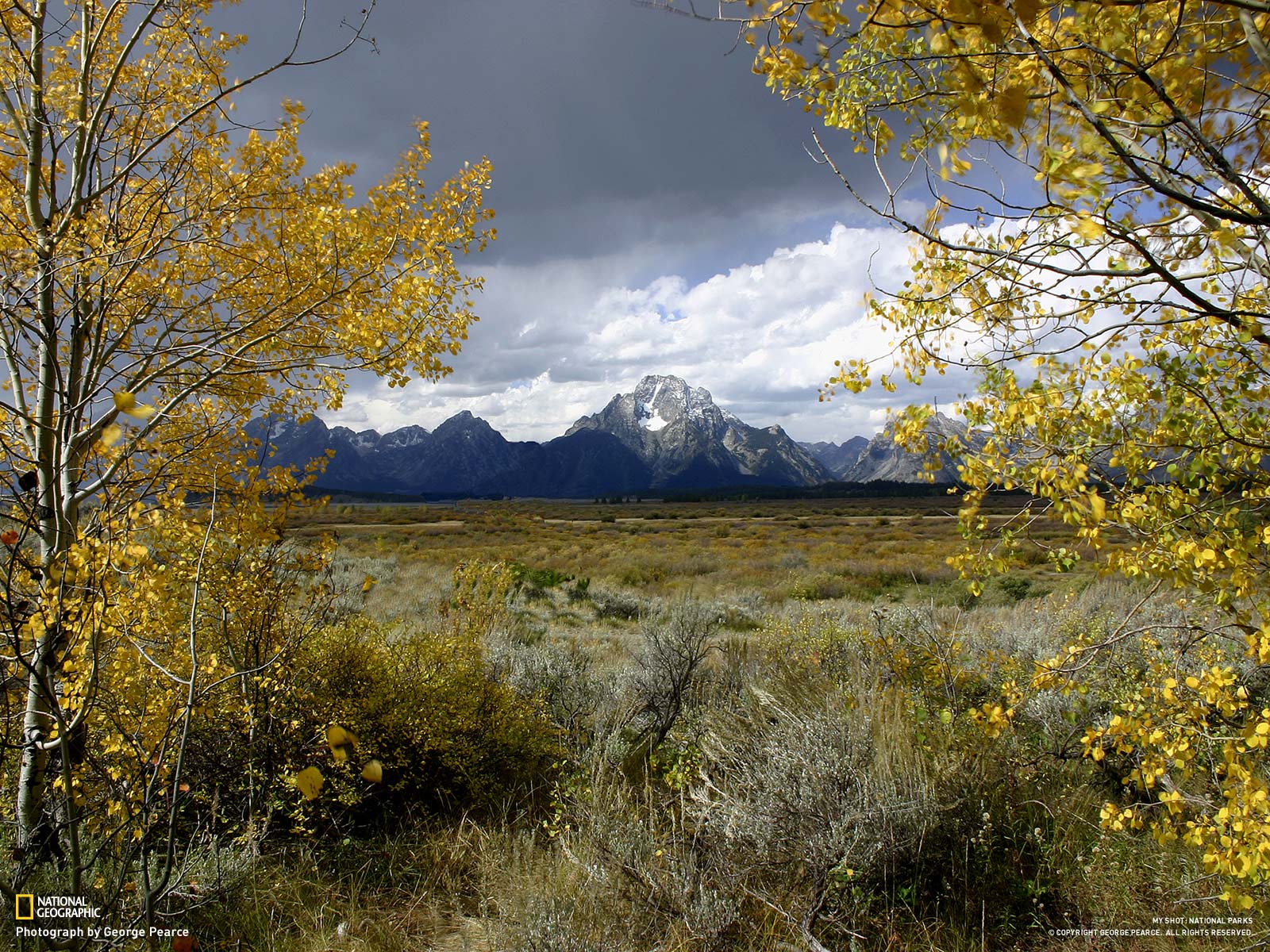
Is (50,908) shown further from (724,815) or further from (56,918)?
(724,815)

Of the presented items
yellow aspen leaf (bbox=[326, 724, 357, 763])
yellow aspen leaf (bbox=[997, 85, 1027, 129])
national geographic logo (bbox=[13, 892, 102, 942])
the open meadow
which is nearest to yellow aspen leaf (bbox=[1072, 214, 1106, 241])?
yellow aspen leaf (bbox=[997, 85, 1027, 129])

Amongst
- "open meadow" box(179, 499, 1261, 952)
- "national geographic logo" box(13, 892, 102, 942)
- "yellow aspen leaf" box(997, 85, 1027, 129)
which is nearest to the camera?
"yellow aspen leaf" box(997, 85, 1027, 129)

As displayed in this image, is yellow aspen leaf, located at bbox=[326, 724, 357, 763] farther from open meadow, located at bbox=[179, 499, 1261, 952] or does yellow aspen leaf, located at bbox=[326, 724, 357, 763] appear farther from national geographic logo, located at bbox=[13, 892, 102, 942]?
open meadow, located at bbox=[179, 499, 1261, 952]

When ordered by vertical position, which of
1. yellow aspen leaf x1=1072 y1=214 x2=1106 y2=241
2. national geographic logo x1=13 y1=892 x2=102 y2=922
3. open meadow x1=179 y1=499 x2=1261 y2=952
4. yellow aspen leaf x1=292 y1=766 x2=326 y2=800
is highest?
yellow aspen leaf x1=1072 y1=214 x2=1106 y2=241

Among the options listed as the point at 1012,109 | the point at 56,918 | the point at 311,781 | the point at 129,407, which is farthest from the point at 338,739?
the point at 56,918

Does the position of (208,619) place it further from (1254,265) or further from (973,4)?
(1254,265)

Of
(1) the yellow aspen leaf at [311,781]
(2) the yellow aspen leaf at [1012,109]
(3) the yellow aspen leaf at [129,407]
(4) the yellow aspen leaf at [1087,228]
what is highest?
(2) the yellow aspen leaf at [1012,109]

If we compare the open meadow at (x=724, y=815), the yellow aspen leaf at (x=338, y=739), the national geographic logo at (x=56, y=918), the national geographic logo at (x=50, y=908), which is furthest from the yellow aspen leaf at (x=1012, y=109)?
the national geographic logo at (x=50, y=908)

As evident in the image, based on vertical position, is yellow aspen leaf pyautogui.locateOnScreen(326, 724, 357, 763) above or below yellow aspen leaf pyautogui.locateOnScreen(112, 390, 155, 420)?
→ below

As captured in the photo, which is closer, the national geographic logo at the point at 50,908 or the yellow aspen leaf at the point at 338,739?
the yellow aspen leaf at the point at 338,739

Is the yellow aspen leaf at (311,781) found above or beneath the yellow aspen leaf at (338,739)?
beneath

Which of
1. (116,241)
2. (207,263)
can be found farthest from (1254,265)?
(207,263)

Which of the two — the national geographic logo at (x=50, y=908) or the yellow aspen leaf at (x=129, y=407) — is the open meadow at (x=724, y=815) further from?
the yellow aspen leaf at (x=129, y=407)

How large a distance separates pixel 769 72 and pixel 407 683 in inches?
191
